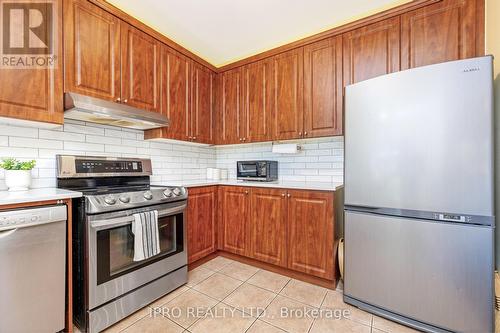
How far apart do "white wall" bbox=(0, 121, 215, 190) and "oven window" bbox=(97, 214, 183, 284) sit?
0.74 meters

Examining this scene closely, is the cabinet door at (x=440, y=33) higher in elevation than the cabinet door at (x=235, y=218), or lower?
higher

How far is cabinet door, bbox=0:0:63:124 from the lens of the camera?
1.34 meters

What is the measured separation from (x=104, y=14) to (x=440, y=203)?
2.84 metres

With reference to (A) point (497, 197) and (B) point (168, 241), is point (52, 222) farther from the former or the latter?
(A) point (497, 197)

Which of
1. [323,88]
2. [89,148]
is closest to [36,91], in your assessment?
[89,148]

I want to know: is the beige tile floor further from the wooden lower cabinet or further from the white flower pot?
the white flower pot

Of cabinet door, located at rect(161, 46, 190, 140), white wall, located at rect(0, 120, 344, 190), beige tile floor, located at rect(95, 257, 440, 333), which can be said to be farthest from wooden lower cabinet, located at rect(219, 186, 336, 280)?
cabinet door, located at rect(161, 46, 190, 140)

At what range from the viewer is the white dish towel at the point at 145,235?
160cm

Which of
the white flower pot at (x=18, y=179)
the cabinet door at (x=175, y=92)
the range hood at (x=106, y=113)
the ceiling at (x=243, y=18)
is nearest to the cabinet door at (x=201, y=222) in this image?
the cabinet door at (x=175, y=92)

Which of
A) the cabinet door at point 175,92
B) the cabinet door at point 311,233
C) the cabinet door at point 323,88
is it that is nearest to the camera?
the cabinet door at point 311,233

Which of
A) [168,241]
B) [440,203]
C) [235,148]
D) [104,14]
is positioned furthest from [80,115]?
[440,203]

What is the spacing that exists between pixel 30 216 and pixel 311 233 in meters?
1.98

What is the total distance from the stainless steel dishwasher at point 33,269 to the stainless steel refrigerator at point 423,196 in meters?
1.95

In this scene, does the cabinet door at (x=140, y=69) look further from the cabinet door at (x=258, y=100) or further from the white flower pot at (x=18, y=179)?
the cabinet door at (x=258, y=100)
